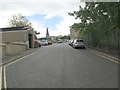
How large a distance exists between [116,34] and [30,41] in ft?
95.5

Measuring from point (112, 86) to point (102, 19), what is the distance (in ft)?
67.0

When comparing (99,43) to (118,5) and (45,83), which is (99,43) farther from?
(45,83)

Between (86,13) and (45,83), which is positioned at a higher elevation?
(86,13)

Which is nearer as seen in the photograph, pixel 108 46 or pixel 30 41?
pixel 108 46

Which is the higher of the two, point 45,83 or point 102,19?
point 102,19

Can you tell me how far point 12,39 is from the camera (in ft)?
188

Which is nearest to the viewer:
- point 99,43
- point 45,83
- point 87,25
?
point 45,83

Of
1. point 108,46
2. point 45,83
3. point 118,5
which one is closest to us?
point 45,83

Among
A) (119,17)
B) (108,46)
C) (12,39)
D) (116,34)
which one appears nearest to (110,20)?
(119,17)

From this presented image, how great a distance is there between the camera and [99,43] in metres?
43.9

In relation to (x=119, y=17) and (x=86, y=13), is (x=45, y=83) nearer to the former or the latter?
(x=119, y=17)

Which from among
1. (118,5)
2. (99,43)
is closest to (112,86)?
(118,5)

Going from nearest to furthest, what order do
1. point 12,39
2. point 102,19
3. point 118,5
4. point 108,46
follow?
point 118,5, point 102,19, point 108,46, point 12,39

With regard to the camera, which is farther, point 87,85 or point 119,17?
point 119,17
